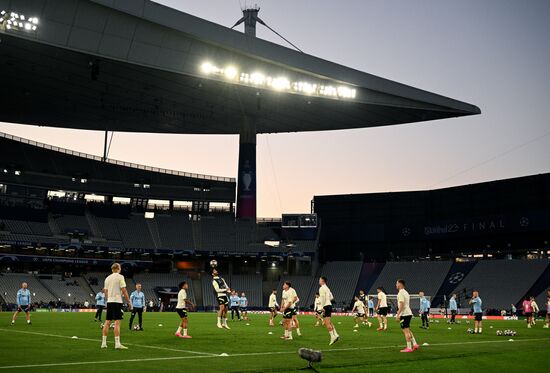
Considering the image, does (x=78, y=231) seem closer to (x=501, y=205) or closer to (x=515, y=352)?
(x=501, y=205)

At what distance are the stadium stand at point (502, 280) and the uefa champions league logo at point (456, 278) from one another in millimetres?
807

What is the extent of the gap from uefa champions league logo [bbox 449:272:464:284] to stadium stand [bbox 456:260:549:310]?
2.65 ft

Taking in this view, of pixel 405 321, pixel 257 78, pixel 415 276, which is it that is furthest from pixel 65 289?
pixel 405 321

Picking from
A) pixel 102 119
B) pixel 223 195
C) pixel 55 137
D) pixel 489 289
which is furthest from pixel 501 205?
pixel 55 137

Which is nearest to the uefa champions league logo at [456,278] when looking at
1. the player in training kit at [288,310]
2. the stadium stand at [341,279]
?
the stadium stand at [341,279]

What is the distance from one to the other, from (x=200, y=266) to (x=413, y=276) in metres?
29.4

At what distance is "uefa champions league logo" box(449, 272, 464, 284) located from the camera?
7919 cm

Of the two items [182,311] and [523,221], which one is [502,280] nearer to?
[523,221]

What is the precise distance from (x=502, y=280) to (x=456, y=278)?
5906 mm

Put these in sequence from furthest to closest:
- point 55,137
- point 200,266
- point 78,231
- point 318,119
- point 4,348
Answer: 1. point 55,137
2. point 200,266
3. point 78,231
4. point 318,119
5. point 4,348

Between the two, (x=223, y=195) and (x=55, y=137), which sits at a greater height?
(x=55, y=137)

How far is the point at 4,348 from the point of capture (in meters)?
17.6

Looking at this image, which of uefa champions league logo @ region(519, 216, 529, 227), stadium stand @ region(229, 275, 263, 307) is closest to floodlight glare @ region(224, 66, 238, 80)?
stadium stand @ region(229, 275, 263, 307)

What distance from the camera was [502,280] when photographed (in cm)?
7588
